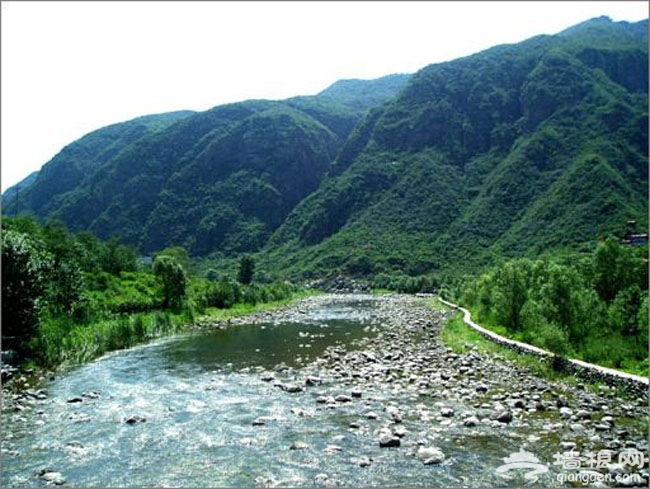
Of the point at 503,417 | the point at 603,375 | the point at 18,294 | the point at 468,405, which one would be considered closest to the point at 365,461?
the point at 503,417

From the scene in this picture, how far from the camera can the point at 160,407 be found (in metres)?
21.5

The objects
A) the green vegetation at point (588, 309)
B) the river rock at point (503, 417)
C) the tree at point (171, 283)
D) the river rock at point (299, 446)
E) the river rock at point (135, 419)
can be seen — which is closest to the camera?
the river rock at point (299, 446)

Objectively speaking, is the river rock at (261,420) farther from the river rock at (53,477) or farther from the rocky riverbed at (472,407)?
the river rock at (53,477)

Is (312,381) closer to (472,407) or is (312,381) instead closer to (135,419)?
(472,407)

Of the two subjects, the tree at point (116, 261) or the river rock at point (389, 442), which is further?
the tree at point (116, 261)

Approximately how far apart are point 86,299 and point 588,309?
143ft

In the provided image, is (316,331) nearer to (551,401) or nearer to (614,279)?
(614,279)

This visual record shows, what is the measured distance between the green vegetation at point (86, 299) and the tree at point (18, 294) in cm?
5

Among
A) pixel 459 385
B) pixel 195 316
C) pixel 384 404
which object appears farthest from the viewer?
pixel 195 316

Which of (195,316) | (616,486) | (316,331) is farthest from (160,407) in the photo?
(195,316)

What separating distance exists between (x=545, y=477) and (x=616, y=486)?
1580 mm

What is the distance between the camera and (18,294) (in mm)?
30625

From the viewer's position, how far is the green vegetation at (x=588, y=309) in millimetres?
25031

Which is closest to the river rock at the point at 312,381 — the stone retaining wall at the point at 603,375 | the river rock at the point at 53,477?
the stone retaining wall at the point at 603,375
